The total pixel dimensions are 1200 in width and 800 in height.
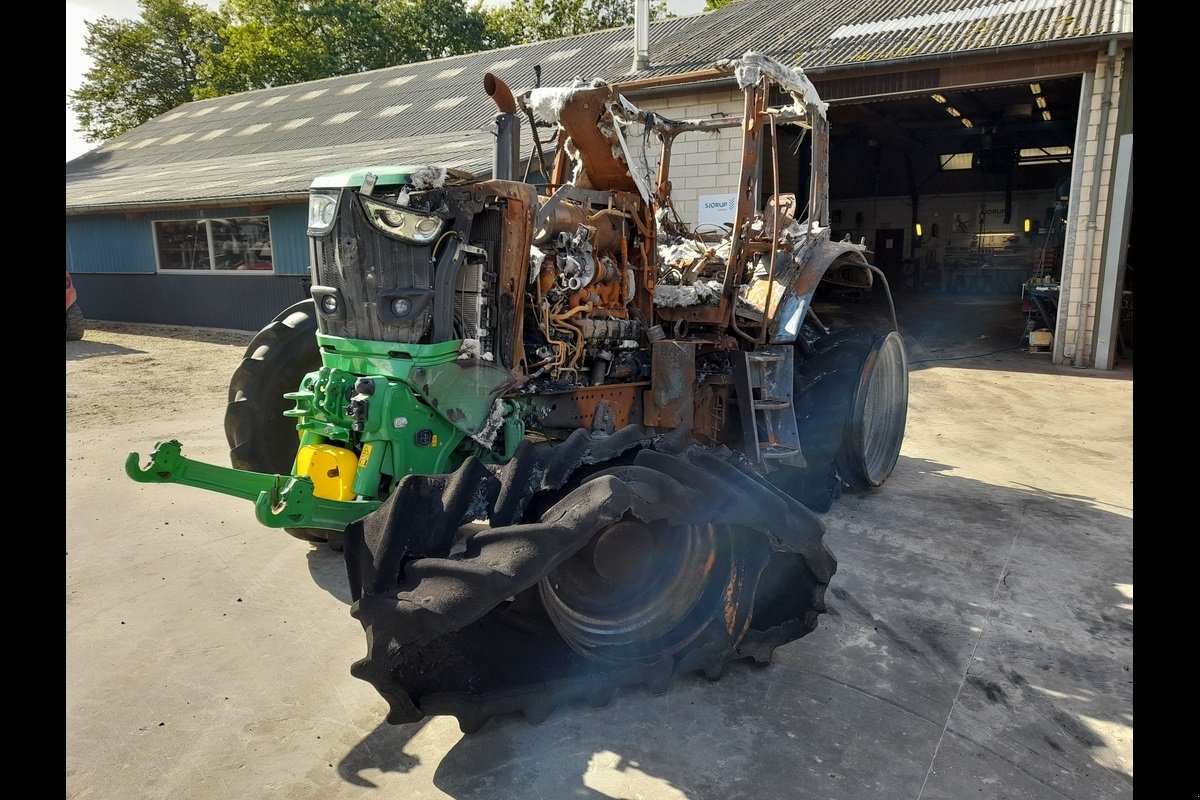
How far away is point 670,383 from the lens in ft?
14.2

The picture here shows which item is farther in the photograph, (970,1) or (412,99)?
(412,99)

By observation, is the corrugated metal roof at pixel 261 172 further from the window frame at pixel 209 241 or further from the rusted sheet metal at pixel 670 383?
the rusted sheet metal at pixel 670 383

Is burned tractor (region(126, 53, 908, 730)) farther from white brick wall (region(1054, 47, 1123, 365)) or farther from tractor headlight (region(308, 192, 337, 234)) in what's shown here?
white brick wall (region(1054, 47, 1123, 365))

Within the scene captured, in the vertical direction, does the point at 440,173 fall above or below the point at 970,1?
below

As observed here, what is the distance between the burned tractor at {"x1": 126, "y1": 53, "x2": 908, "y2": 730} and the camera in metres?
2.46

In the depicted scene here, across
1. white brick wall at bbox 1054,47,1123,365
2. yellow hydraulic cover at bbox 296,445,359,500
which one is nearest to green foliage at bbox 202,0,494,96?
white brick wall at bbox 1054,47,1123,365

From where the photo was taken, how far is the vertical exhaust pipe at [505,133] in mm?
3627

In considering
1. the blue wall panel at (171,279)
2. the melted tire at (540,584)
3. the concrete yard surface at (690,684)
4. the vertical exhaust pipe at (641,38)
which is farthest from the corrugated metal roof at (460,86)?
the melted tire at (540,584)

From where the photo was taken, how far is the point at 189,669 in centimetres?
312

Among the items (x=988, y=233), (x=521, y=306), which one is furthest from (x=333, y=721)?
(x=988, y=233)

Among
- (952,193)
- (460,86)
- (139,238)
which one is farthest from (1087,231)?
(139,238)

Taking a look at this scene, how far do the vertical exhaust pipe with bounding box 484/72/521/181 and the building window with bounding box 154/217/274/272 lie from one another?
462 inches

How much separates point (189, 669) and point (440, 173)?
85.2 inches
